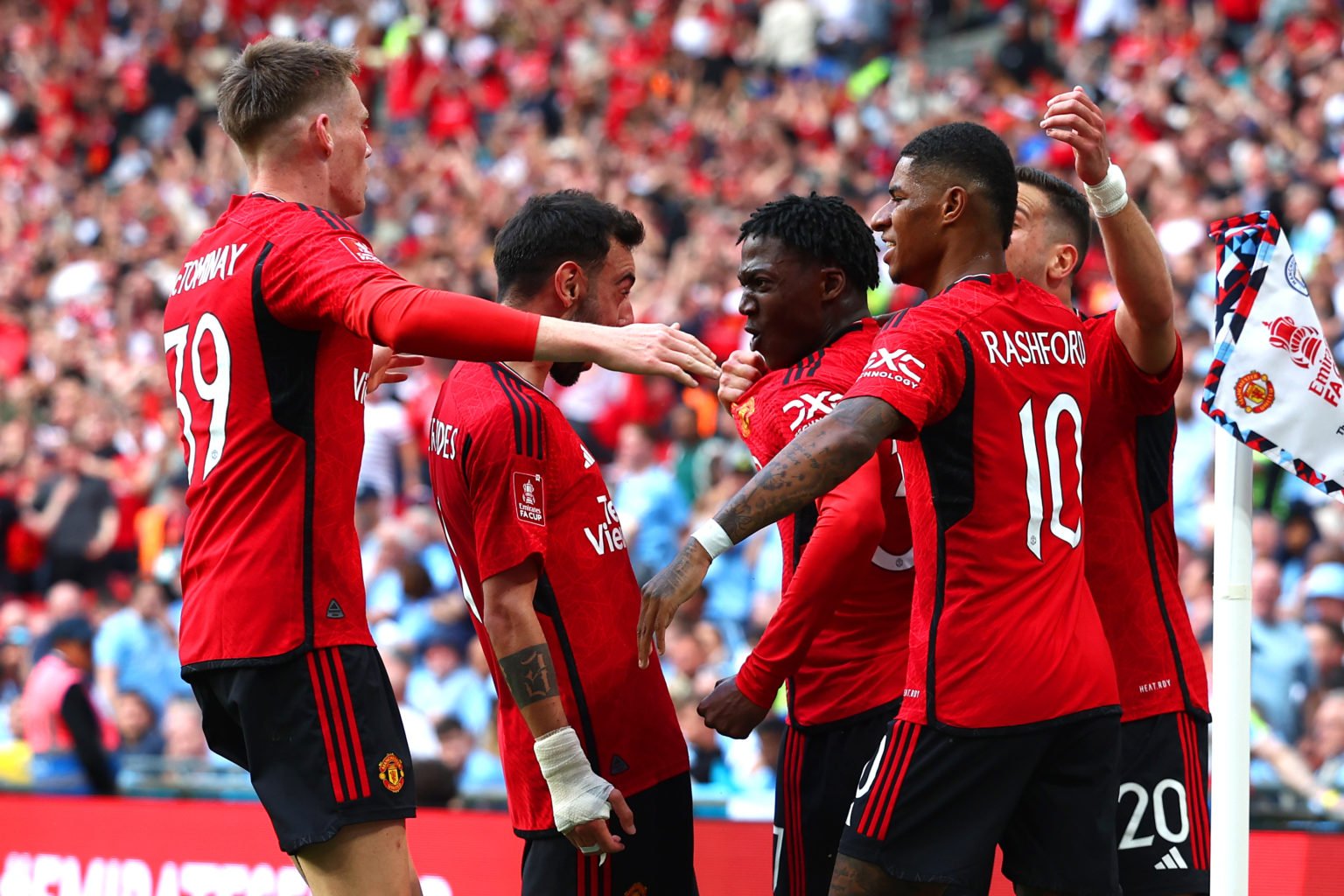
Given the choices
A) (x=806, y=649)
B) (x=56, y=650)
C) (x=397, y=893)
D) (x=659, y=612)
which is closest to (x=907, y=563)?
(x=806, y=649)

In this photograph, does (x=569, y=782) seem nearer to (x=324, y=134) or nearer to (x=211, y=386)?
(x=211, y=386)

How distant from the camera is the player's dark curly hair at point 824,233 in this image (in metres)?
4.33

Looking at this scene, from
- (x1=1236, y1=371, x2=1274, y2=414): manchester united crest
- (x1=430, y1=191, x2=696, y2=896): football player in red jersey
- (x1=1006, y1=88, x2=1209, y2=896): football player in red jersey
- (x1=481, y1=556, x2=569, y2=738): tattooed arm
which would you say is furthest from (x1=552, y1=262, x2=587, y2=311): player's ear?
(x1=1236, y1=371, x2=1274, y2=414): manchester united crest

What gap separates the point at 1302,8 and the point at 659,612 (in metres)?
12.3

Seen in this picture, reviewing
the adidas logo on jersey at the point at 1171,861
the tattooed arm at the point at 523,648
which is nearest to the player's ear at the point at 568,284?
the tattooed arm at the point at 523,648

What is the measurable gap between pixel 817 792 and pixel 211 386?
1790 millimetres

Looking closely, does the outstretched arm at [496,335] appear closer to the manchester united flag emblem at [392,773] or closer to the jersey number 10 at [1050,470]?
the jersey number 10 at [1050,470]

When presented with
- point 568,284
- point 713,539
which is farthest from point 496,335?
point 568,284

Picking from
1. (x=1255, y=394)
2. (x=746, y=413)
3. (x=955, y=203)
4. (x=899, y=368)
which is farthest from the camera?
(x=746, y=413)

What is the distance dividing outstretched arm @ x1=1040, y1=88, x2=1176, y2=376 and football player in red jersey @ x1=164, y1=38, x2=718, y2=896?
3.77 ft

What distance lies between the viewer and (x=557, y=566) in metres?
4.12

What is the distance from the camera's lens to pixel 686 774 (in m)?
4.23

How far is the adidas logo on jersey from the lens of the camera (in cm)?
405

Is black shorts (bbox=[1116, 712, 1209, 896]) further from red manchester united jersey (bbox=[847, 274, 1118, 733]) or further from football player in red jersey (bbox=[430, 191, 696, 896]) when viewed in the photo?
football player in red jersey (bbox=[430, 191, 696, 896])
